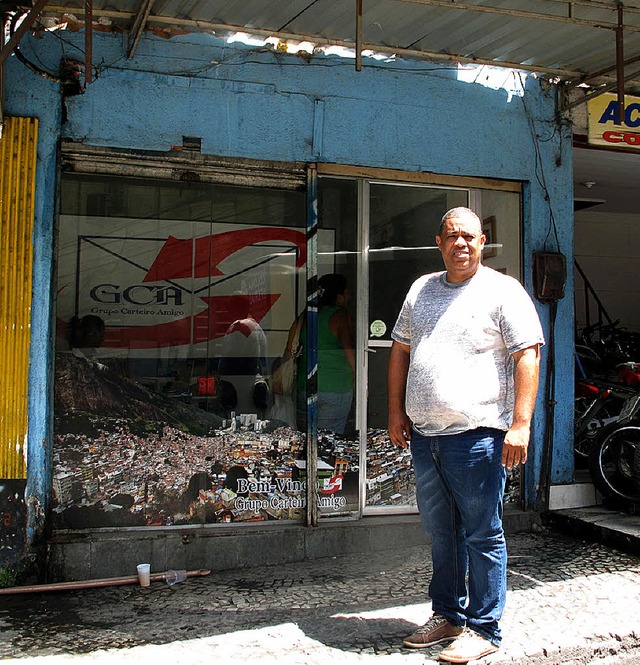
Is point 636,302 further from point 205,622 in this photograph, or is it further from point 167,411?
point 205,622

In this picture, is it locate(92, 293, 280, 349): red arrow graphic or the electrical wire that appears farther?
the electrical wire

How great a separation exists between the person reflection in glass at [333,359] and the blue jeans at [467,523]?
6.26 feet

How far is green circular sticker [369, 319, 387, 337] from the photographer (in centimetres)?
571

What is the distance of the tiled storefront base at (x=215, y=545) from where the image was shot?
490cm

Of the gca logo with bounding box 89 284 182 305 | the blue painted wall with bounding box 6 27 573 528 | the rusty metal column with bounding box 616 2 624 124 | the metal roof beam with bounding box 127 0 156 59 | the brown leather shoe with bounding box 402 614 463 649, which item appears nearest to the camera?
the brown leather shoe with bounding box 402 614 463 649

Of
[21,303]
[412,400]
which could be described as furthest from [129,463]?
[412,400]

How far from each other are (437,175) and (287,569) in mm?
3127

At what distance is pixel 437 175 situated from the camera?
5.78m

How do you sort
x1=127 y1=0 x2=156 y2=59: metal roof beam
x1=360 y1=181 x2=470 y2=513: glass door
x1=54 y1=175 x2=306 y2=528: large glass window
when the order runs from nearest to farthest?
x1=127 y1=0 x2=156 y2=59: metal roof beam → x1=54 y1=175 x2=306 y2=528: large glass window → x1=360 y1=181 x2=470 y2=513: glass door

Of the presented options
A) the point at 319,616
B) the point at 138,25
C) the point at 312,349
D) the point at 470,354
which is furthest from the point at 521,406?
the point at 138,25

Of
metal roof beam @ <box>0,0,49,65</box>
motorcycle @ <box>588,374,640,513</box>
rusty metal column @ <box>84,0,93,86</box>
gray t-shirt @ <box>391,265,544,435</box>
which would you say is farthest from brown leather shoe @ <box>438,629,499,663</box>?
rusty metal column @ <box>84,0,93,86</box>

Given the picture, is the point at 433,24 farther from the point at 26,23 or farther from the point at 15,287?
the point at 15,287

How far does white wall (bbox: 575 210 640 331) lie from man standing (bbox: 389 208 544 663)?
773 centimetres

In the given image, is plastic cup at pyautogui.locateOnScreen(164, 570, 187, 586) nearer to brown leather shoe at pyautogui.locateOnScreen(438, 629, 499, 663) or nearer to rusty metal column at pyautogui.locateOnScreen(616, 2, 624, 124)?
brown leather shoe at pyautogui.locateOnScreen(438, 629, 499, 663)
